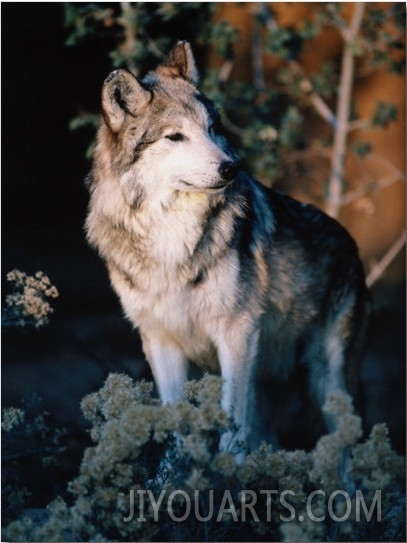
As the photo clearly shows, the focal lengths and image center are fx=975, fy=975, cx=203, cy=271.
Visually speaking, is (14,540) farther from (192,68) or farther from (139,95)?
(192,68)

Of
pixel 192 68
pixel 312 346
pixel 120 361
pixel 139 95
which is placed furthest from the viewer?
pixel 120 361

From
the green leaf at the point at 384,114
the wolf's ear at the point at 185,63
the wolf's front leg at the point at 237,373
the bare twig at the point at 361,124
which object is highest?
the bare twig at the point at 361,124

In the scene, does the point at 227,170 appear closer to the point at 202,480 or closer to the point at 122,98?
the point at 122,98

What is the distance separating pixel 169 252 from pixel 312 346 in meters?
1.25

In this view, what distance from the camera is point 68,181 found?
8336mm

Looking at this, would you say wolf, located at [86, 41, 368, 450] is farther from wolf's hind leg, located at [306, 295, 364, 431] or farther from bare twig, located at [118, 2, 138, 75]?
bare twig, located at [118, 2, 138, 75]

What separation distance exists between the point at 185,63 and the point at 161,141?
632 mm

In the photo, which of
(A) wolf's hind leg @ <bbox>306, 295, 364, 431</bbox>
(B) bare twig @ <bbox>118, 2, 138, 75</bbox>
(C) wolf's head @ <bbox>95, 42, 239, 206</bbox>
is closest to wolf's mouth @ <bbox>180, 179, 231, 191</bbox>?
(C) wolf's head @ <bbox>95, 42, 239, 206</bbox>

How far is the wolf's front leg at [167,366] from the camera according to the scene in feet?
16.8

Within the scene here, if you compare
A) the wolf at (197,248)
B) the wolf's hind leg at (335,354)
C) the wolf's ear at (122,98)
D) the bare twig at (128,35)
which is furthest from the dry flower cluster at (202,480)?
the bare twig at (128,35)

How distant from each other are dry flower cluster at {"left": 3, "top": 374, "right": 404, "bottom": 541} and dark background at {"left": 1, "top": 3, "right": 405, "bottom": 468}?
349cm

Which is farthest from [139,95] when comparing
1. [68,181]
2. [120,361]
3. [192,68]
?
[68,181]

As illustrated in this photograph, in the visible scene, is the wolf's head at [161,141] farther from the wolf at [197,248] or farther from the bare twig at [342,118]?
the bare twig at [342,118]

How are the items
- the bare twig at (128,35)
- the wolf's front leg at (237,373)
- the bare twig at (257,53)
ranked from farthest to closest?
the bare twig at (257,53) → the bare twig at (128,35) → the wolf's front leg at (237,373)
